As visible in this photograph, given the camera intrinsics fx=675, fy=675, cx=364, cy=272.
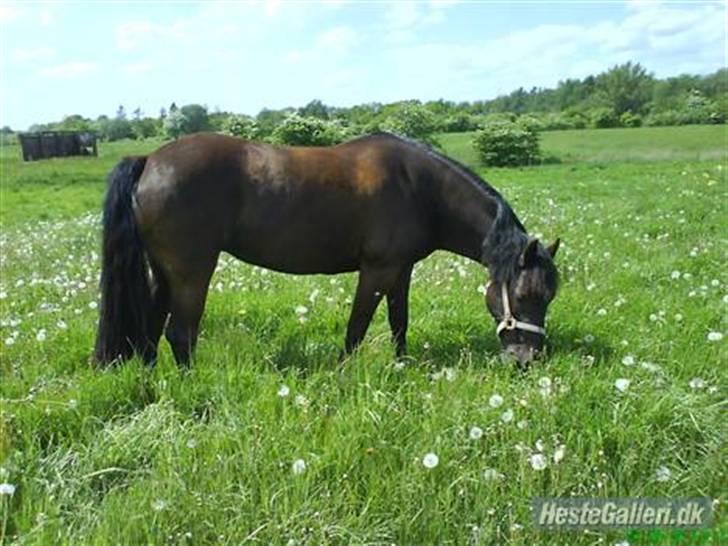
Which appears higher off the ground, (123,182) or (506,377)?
(123,182)

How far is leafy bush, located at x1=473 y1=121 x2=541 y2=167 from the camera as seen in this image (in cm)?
4103

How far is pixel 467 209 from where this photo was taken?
612cm

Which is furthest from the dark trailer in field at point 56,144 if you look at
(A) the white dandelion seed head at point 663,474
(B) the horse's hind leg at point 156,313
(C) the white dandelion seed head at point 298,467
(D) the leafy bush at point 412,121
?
(A) the white dandelion seed head at point 663,474

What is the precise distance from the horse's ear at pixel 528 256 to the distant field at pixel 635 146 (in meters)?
29.7

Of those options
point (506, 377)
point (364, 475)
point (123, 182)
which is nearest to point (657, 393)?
point (506, 377)

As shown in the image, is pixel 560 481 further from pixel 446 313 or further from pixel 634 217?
pixel 634 217

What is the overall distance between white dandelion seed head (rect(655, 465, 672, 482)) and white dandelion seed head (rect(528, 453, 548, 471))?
719 millimetres

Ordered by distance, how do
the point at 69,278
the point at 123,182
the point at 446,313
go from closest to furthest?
the point at 123,182 → the point at 446,313 → the point at 69,278

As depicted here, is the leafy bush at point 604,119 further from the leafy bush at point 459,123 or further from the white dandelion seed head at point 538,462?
the white dandelion seed head at point 538,462

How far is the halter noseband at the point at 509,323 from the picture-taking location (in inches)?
220

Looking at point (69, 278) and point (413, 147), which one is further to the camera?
point (69, 278)

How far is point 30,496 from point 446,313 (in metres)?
4.58

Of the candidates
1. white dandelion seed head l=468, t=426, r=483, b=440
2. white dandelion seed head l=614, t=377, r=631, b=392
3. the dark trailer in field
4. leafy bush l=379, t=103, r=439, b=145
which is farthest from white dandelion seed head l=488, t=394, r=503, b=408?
the dark trailer in field

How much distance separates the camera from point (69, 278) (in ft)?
31.5
